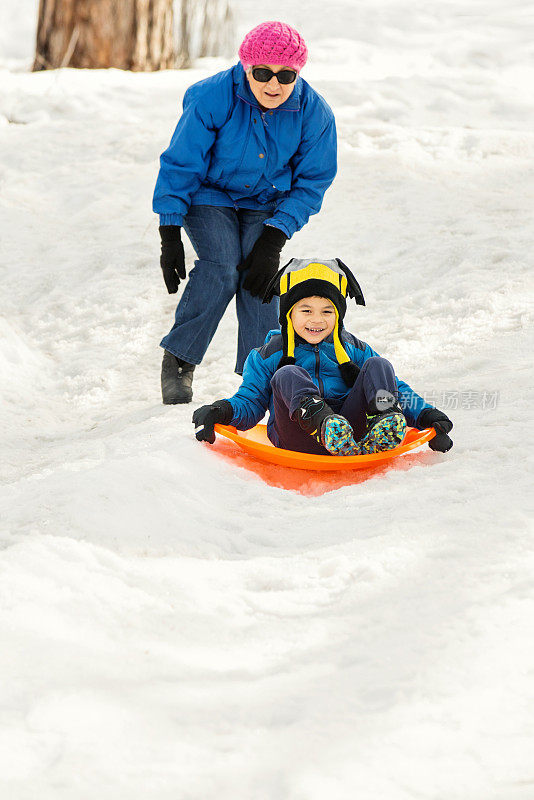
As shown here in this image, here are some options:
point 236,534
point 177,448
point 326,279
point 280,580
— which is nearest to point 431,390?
point 326,279

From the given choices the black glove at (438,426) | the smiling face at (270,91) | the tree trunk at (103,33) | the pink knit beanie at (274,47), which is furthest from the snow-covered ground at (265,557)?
the tree trunk at (103,33)

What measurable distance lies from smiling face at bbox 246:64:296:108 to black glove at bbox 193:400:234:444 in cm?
136

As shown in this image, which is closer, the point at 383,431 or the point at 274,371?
the point at 383,431

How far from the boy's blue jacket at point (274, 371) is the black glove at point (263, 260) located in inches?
21.8

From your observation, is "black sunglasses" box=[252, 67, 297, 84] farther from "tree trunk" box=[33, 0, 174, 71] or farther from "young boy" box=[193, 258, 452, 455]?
"tree trunk" box=[33, 0, 174, 71]

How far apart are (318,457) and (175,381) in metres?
1.39

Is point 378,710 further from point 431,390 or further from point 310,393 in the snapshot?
point 431,390

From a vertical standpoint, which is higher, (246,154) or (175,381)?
(246,154)

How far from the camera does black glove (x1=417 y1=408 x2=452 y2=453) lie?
300 cm

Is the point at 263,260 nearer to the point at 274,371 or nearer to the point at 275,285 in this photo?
the point at 275,285

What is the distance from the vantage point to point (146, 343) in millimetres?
5262

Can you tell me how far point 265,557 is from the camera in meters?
2.28

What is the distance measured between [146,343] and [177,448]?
2336mm

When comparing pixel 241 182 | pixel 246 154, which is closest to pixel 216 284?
pixel 241 182
